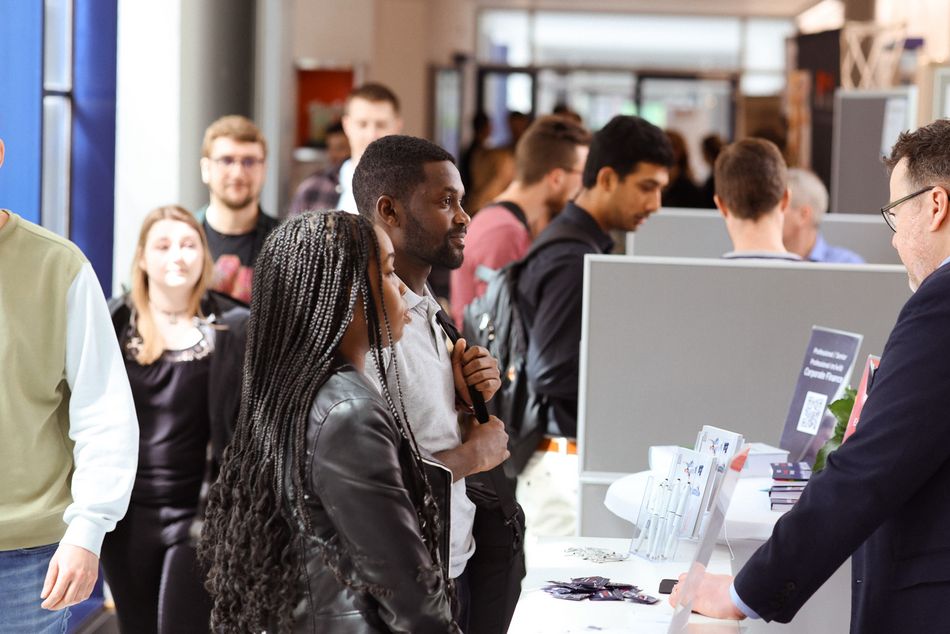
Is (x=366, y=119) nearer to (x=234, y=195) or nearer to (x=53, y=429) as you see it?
(x=234, y=195)

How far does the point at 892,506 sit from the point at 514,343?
2.12 m

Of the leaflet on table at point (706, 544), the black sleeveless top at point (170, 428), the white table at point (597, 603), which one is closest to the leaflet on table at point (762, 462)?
the white table at point (597, 603)

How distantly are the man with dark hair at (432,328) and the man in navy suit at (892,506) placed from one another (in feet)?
1.72

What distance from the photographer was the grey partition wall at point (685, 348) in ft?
10.7

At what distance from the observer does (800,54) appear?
1018cm

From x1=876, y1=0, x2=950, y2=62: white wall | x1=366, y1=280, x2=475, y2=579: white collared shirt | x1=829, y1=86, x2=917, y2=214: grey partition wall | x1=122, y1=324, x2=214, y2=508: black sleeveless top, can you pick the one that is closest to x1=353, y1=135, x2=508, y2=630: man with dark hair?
x1=366, y1=280, x2=475, y2=579: white collared shirt

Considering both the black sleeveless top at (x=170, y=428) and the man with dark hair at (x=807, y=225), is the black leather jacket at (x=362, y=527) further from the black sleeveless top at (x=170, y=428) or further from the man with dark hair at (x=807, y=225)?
the man with dark hair at (x=807, y=225)

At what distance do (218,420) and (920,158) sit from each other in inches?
85.5

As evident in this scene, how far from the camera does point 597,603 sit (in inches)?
81.4

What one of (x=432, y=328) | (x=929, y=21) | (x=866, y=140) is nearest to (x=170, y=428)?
(x=432, y=328)

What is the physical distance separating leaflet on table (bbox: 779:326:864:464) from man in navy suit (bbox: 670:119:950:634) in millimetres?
891

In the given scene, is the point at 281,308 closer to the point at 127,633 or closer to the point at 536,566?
the point at 536,566

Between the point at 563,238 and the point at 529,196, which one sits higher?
the point at 529,196

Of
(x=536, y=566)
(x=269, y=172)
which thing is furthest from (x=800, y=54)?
(x=536, y=566)
